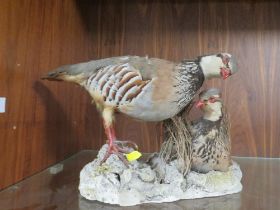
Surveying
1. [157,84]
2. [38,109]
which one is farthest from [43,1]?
[157,84]

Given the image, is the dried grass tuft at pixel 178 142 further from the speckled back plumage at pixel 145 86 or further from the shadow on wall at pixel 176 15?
the shadow on wall at pixel 176 15

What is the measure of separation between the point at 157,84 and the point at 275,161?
0.58 metres

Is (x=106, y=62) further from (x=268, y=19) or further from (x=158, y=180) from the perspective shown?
(x=268, y=19)

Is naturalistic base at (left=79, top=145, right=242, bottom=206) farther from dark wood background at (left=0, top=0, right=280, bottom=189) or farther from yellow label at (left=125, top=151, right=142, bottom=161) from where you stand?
dark wood background at (left=0, top=0, right=280, bottom=189)

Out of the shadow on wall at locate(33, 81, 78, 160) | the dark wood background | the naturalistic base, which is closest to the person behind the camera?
the naturalistic base

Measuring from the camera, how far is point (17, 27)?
73cm

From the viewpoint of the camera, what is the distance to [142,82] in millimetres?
685

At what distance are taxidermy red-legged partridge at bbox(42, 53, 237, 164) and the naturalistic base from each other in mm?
36

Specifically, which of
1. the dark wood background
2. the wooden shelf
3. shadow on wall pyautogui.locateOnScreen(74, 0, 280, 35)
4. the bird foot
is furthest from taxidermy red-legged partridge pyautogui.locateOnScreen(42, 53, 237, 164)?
shadow on wall pyautogui.locateOnScreen(74, 0, 280, 35)

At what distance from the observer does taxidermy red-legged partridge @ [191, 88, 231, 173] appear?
2.42 ft

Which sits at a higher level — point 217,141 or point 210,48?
point 210,48

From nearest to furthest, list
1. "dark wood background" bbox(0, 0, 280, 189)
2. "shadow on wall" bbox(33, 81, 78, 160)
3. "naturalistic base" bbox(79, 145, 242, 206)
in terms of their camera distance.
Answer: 1. "naturalistic base" bbox(79, 145, 242, 206)
2. "shadow on wall" bbox(33, 81, 78, 160)
3. "dark wood background" bbox(0, 0, 280, 189)

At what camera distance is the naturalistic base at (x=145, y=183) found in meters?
0.64

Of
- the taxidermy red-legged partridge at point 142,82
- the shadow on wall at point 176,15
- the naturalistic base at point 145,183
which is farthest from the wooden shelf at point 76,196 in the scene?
the shadow on wall at point 176,15
